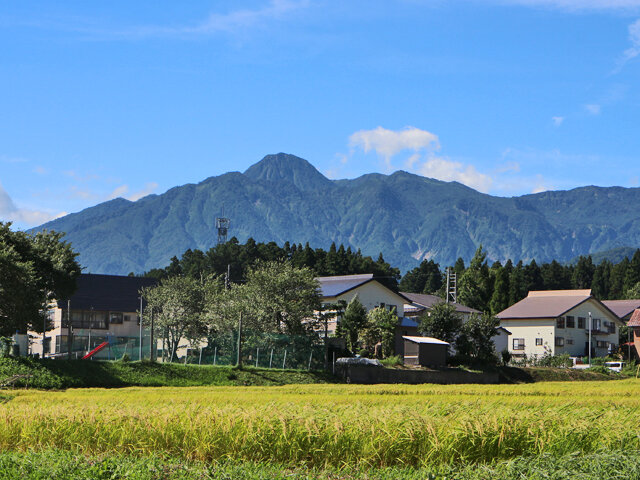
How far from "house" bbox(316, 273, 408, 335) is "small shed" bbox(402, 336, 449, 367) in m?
10.2

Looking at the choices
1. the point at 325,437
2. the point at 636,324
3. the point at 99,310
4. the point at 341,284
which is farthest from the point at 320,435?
the point at 99,310

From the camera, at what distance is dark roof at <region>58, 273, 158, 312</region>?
2923 inches

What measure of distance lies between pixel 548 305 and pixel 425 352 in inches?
1276

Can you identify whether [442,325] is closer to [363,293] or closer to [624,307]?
[363,293]

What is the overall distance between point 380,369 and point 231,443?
32.2 meters

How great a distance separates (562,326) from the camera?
75562mm

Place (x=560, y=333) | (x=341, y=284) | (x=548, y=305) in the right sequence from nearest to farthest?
(x=341, y=284)
(x=560, y=333)
(x=548, y=305)

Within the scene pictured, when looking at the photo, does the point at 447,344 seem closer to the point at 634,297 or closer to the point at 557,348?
the point at 557,348

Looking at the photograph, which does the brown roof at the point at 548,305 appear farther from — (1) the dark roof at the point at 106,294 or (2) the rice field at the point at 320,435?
(2) the rice field at the point at 320,435

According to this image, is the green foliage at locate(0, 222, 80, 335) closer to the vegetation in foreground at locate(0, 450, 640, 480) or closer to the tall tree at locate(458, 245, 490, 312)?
the vegetation in foreground at locate(0, 450, 640, 480)

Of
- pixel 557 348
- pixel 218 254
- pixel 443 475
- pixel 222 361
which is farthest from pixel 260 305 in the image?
pixel 218 254

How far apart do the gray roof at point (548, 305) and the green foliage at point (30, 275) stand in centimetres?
4545

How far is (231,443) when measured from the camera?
12.3 meters

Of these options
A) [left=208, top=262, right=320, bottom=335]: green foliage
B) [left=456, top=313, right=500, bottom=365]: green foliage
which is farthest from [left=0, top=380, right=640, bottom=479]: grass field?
[left=456, top=313, right=500, bottom=365]: green foliage
